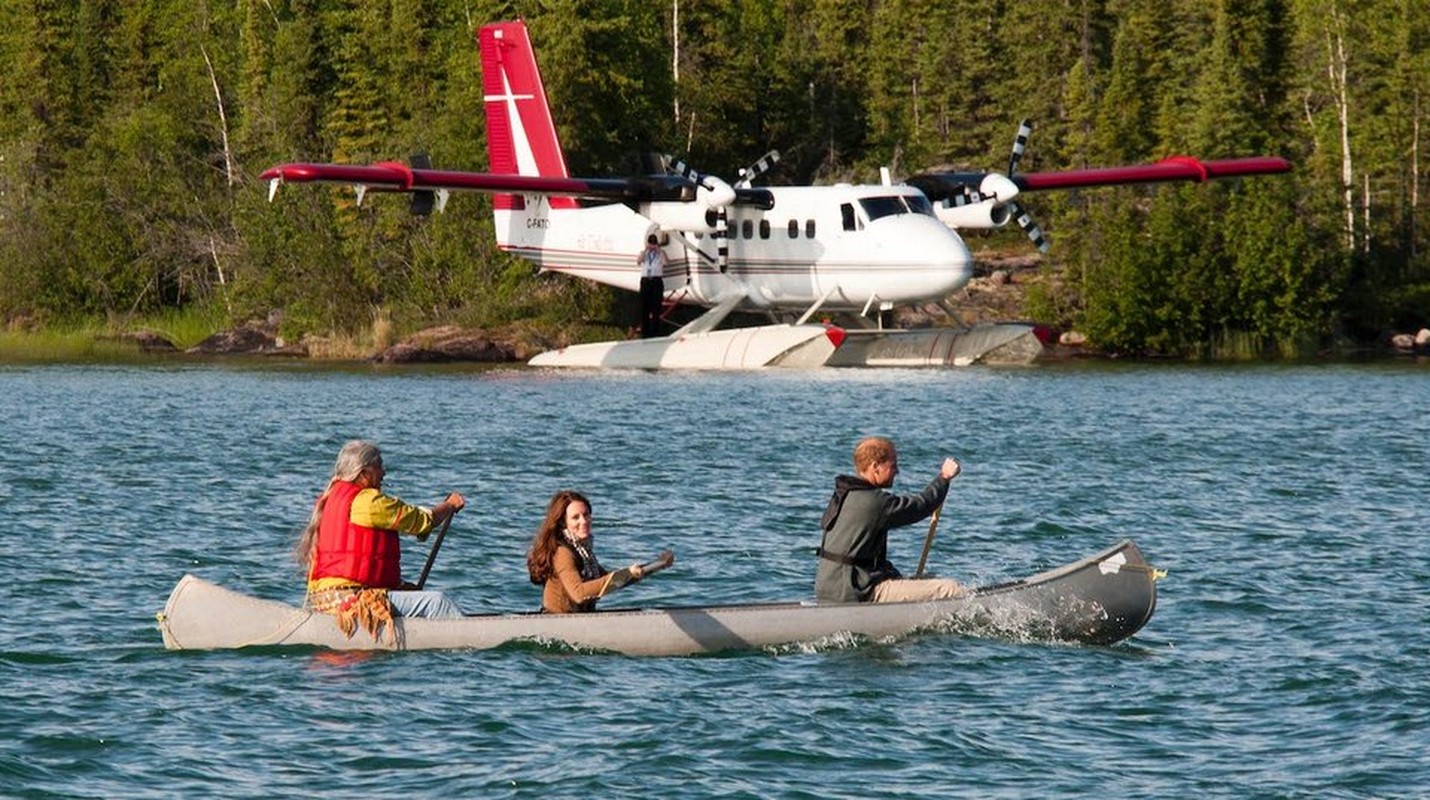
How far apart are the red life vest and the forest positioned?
142ft

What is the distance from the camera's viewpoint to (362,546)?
42.5 feet

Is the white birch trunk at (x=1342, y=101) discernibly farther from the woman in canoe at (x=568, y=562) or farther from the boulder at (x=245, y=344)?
the woman in canoe at (x=568, y=562)

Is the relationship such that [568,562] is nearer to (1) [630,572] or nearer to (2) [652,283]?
(1) [630,572]

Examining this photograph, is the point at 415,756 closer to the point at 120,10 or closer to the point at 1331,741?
the point at 1331,741

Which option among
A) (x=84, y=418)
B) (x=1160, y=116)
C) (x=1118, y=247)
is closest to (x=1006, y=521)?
(x=84, y=418)

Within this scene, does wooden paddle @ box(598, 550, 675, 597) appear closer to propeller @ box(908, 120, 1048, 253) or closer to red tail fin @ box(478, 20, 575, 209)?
propeller @ box(908, 120, 1048, 253)

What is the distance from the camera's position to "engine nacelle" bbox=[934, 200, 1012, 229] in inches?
1813

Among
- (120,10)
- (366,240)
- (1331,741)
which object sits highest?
(120,10)

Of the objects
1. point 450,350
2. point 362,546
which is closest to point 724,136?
point 450,350

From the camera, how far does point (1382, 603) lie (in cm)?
1561

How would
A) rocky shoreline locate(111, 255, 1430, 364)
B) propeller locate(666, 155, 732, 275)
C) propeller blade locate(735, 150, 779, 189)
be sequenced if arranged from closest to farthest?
propeller blade locate(735, 150, 779, 189), propeller locate(666, 155, 732, 275), rocky shoreline locate(111, 255, 1430, 364)

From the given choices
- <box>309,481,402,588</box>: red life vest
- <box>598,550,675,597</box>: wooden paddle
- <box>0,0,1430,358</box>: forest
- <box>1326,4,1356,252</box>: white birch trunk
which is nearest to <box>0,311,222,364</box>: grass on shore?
<box>0,0,1430,358</box>: forest

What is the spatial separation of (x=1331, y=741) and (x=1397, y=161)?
51.7m

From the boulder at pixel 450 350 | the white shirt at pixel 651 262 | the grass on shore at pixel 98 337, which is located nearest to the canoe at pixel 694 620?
the white shirt at pixel 651 262
